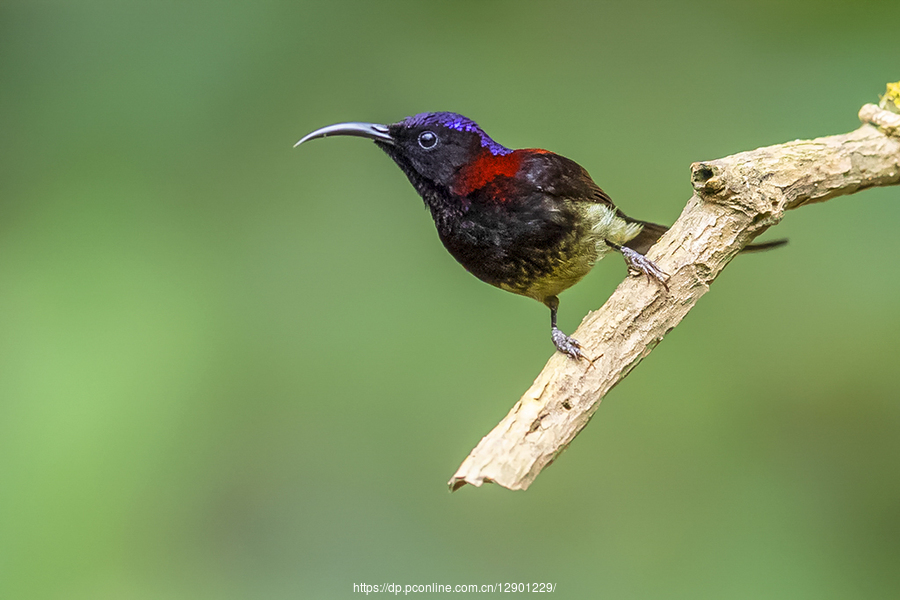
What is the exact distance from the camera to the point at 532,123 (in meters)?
4.52

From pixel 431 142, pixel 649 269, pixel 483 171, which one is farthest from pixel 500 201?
pixel 649 269

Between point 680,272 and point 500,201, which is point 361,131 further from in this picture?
point 680,272

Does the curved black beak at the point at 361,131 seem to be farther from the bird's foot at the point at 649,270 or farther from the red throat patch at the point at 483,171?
the bird's foot at the point at 649,270

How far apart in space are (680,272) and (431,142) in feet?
3.10

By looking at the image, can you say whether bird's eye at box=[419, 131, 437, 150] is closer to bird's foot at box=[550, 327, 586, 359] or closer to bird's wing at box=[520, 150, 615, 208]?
bird's wing at box=[520, 150, 615, 208]

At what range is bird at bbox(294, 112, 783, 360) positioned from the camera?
2.46 meters

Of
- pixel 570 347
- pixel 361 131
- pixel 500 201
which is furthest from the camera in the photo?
pixel 361 131

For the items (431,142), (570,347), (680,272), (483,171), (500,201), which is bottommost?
(570,347)

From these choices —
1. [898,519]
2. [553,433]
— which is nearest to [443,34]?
[553,433]

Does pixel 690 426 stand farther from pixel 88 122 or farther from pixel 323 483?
pixel 88 122

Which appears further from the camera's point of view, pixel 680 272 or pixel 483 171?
pixel 483 171

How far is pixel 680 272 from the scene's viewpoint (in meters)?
2.30

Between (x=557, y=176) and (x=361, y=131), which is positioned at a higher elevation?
(x=361, y=131)

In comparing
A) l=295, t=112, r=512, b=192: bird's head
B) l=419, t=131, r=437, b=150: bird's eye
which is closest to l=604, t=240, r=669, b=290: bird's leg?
l=295, t=112, r=512, b=192: bird's head
